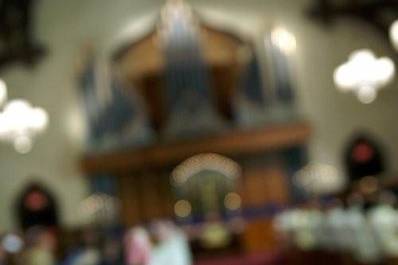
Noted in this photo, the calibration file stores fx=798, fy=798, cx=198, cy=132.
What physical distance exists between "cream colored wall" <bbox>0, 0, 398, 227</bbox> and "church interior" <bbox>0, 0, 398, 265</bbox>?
23 mm

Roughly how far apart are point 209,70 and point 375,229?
9.81 m

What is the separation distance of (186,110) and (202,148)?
0.94 metres

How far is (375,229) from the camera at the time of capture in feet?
28.8

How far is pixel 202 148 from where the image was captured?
1761 cm

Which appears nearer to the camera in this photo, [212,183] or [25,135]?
[25,135]

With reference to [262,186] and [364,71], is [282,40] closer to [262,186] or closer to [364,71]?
[262,186]

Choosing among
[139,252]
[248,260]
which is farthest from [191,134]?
[139,252]

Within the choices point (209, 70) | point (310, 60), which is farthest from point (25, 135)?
point (310, 60)

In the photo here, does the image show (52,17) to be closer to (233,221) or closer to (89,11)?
(89,11)

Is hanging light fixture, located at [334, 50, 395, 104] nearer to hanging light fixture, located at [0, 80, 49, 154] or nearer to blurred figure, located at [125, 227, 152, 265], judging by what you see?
hanging light fixture, located at [0, 80, 49, 154]

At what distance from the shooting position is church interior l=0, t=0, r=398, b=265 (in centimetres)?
1756

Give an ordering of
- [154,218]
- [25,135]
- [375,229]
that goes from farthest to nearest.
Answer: [154,218] → [25,135] → [375,229]

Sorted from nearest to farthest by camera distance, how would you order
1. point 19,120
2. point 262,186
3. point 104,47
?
point 19,120, point 262,186, point 104,47

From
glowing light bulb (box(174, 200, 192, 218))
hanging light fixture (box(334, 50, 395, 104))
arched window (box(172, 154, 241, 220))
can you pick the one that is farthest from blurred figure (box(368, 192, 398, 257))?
glowing light bulb (box(174, 200, 192, 218))
